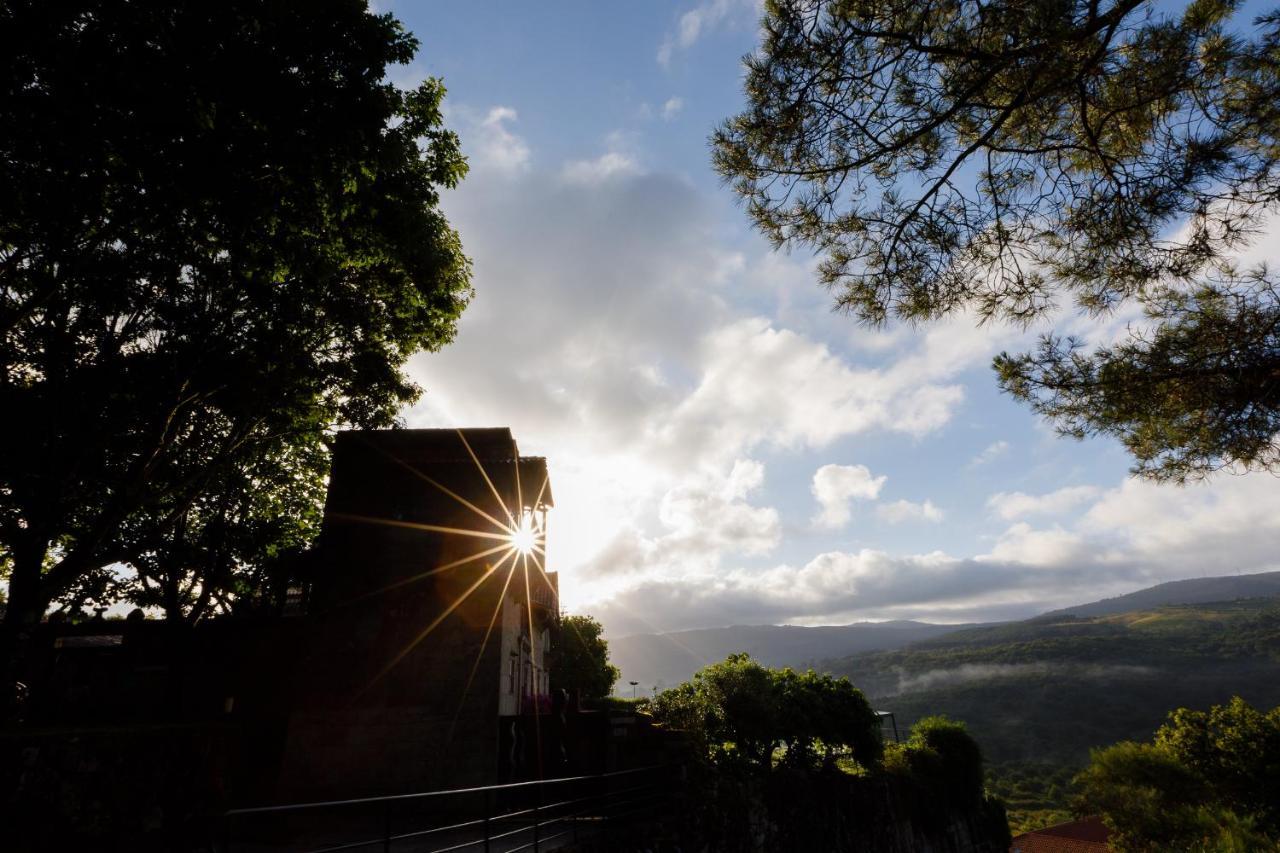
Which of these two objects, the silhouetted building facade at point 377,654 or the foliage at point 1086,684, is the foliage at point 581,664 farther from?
the foliage at point 1086,684

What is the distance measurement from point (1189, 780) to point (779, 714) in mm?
20157

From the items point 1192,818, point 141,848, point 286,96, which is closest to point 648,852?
point 141,848

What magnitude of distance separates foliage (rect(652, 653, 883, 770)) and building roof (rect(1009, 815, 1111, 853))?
14338 millimetres

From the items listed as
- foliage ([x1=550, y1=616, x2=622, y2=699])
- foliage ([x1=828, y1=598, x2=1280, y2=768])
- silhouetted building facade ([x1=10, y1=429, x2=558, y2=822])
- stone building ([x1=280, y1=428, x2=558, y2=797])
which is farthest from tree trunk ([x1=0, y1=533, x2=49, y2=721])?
foliage ([x1=828, y1=598, x2=1280, y2=768])

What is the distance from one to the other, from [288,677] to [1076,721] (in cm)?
12603

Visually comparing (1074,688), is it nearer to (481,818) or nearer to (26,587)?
(481,818)

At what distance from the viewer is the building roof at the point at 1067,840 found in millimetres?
32875

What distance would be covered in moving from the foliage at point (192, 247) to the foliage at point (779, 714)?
2046 centimetres

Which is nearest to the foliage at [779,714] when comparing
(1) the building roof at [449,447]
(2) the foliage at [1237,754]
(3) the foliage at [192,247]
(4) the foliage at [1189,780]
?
(4) the foliage at [1189,780]

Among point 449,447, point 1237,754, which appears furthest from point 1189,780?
point 449,447

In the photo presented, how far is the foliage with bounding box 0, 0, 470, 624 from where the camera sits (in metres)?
6.28

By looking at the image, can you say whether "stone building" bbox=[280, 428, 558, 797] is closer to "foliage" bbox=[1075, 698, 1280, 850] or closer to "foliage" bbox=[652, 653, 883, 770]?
"foliage" bbox=[652, 653, 883, 770]

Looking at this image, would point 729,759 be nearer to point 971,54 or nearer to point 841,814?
point 841,814

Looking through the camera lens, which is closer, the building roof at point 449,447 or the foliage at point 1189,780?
the building roof at point 449,447
